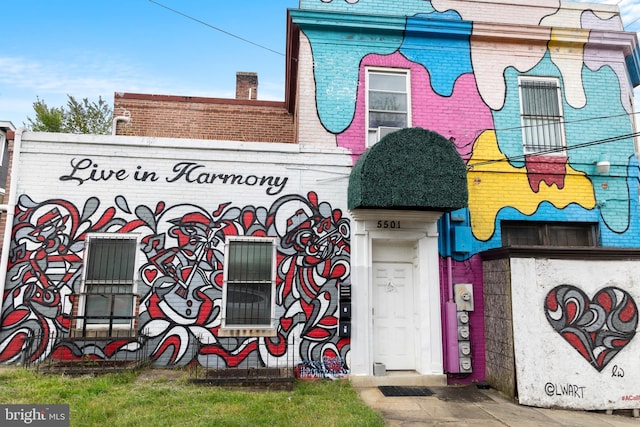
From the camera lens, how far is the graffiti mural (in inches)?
284

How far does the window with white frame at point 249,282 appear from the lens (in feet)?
24.8

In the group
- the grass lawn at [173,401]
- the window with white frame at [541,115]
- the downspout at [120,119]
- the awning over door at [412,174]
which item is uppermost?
the downspout at [120,119]

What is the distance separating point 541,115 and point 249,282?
22.8ft

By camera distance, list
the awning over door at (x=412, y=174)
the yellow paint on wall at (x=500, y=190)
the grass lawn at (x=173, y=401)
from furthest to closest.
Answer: the yellow paint on wall at (x=500, y=190) → the awning over door at (x=412, y=174) → the grass lawn at (x=173, y=401)

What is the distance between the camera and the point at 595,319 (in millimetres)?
6930

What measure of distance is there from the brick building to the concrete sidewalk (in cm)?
30

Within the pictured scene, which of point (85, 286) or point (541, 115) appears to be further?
point (541, 115)

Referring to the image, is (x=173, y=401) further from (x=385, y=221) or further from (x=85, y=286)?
(x=385, y=221)

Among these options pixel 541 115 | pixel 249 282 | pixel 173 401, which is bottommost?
pixel 173 401

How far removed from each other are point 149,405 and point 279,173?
438cm

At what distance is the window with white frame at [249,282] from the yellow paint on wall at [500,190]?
4.08 m

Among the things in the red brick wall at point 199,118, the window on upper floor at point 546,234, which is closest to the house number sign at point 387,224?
the window on upper floor at point 546,234

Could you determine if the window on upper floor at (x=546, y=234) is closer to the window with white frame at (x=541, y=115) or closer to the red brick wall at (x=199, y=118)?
the window with white frame at (x=541, y=115)

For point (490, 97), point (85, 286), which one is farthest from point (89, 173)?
point (490, 97)
